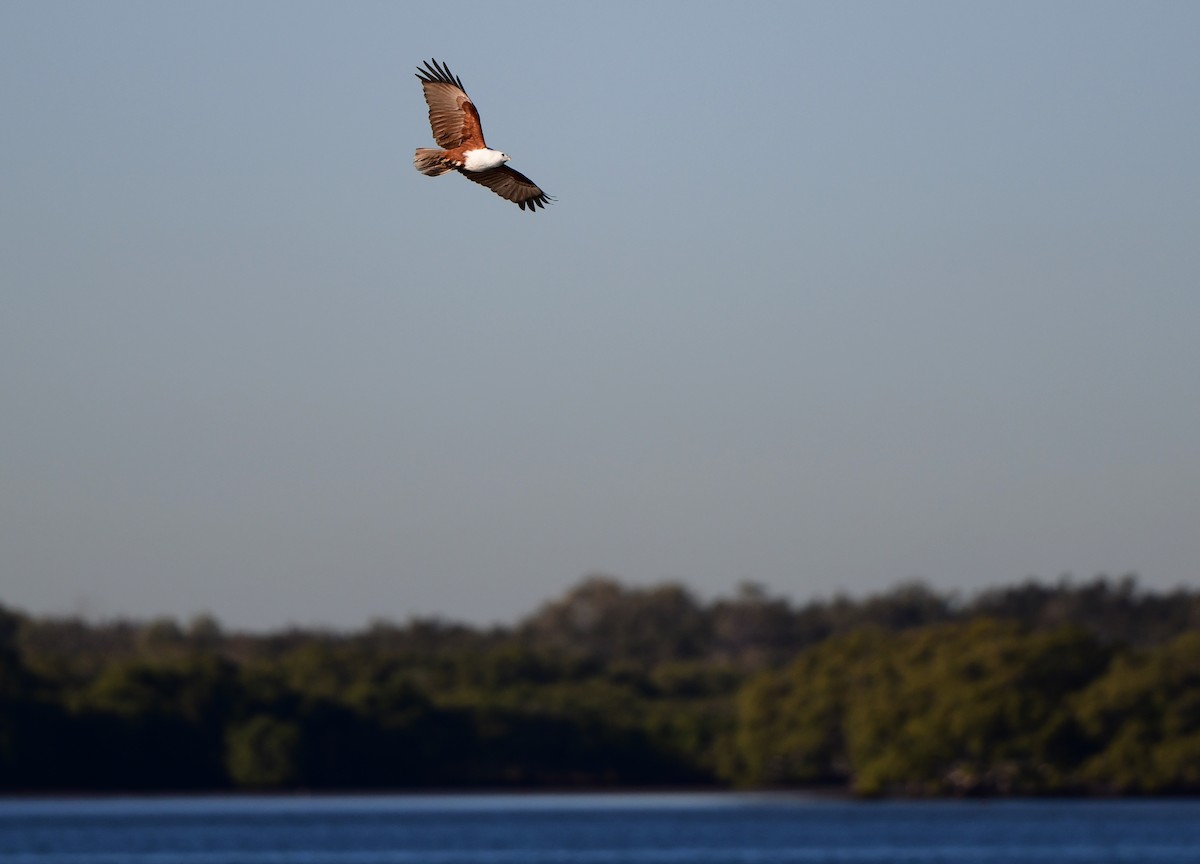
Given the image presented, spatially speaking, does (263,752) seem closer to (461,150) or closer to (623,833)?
(623,833)

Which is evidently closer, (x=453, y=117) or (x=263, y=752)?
(x=453, y=117)

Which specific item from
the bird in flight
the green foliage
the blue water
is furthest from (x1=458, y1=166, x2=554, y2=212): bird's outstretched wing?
the green foliage

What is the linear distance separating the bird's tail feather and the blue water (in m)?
60.2


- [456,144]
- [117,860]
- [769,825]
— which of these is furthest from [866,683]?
[456,144]

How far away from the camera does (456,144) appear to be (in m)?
23.8

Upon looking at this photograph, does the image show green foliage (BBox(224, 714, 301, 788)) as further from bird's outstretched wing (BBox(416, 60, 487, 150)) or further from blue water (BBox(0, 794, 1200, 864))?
bird's outstretched wing (BBox(416, 60, 487, 150))

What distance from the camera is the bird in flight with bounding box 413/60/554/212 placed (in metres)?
23.6

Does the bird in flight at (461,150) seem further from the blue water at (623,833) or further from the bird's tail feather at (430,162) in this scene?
the blue water at (623,833)

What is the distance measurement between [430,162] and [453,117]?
0.58 m

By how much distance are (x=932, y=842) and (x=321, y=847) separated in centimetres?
2588

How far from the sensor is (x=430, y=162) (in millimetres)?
23703

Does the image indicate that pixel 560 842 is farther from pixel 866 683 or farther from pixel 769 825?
pixel 866 683

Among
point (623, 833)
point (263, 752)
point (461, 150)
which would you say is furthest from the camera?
point (263, 752)

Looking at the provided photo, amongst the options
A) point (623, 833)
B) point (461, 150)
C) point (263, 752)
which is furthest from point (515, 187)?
point (263, 752)
